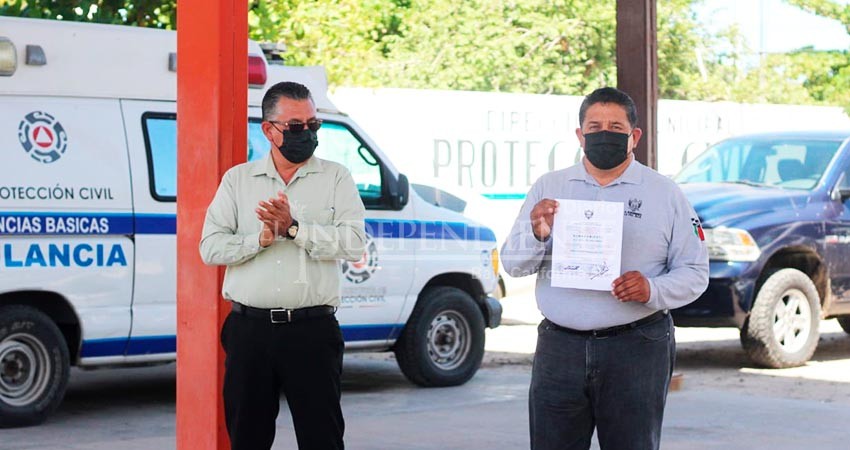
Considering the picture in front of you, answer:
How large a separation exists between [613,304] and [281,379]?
137 cm

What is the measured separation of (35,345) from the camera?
8688 mm

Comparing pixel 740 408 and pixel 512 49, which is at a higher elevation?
pixel 512 49

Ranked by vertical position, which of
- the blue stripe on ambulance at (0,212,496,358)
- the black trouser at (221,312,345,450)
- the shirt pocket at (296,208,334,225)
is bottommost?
the black trouser at (221,312,345,450)

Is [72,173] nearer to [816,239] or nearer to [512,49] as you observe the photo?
[816,239]

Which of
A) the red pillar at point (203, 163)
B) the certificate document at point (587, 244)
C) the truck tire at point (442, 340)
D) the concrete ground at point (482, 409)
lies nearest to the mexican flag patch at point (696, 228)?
the certificate document at point (587, 244)

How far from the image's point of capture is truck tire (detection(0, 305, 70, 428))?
28.2 feet

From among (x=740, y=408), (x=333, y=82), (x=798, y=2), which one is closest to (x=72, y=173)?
(x=740, y=408)

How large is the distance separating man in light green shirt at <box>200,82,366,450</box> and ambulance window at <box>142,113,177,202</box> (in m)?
3.85

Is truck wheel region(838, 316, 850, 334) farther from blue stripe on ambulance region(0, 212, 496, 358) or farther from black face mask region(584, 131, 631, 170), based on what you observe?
black face mask region(584, 131, 631, 170)

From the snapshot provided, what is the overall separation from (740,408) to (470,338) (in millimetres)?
2409

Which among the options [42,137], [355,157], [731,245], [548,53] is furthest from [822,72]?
[42,137]

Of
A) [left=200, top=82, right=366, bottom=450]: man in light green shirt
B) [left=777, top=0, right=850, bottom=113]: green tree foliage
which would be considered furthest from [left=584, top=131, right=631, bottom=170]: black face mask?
[left=777, top=0, right=850, bottom=113]: green tree foliage

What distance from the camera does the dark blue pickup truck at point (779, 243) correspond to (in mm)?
11219

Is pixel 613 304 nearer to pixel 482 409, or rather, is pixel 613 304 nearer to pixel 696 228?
pixel 696 228
